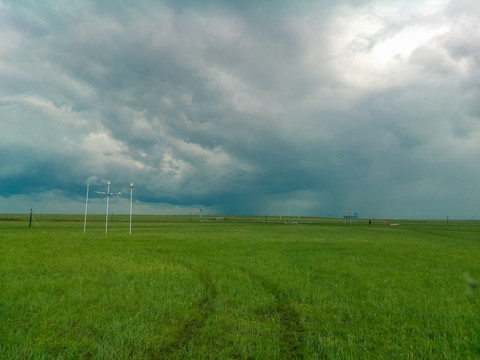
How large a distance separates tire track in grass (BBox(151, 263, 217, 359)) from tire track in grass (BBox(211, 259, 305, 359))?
1.89m

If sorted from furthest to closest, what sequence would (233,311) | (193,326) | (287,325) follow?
(233,311) → (287,325) → (193,326)

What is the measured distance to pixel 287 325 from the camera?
7.32 meters

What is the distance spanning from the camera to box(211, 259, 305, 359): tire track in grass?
237 inches

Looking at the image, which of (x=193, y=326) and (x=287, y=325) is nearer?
(x=193, y=326)

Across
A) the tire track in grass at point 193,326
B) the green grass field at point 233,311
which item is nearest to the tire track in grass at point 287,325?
the green grass field at point 233,311

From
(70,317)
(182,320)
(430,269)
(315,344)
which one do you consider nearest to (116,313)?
(70,317)

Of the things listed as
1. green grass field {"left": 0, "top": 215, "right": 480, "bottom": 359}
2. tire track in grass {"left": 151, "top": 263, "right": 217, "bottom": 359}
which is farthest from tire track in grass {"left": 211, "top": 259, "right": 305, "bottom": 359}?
tire track in grass {"left": 151, "top": 263, "right": 217, "bottom": 359}

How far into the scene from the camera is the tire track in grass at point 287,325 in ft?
19.7

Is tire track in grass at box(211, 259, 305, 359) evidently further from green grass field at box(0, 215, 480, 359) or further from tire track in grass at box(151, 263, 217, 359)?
tire track in grass at box(151, 263, 217, 359)

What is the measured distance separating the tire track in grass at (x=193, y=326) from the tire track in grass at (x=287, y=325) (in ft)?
6.22

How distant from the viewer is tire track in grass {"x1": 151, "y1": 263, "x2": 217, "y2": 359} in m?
5.99

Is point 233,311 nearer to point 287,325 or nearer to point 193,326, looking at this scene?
point 193,326

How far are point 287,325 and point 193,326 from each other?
2280 mm

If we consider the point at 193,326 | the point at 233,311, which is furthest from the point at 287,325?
the point at 193,326
